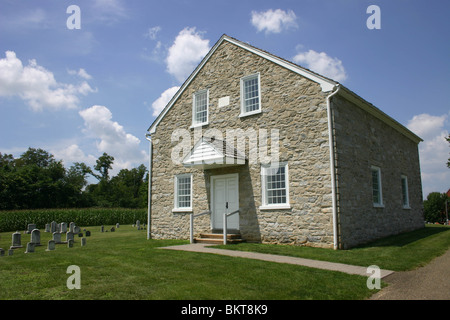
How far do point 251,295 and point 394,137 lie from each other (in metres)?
14.1

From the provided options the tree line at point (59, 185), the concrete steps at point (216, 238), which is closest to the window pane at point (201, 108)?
the concrete steps at point (216, 238)

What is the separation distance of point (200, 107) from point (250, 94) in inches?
112

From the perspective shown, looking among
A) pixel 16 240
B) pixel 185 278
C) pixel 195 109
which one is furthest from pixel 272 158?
pixel 16 240

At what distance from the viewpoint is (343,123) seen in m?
11.3

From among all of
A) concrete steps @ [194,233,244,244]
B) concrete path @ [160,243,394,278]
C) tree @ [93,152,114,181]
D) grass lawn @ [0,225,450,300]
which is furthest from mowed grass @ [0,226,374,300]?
tree @ [93,152,114,181]

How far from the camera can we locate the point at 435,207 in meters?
31.1

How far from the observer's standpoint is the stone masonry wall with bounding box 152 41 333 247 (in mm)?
10719

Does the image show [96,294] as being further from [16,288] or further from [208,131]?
[208,131]

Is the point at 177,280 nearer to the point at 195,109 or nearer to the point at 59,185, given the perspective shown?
the point at 195,109

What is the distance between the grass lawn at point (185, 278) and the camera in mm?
5336

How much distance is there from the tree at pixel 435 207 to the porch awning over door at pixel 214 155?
89.7ft

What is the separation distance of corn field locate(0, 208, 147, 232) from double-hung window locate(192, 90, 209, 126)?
19684mm

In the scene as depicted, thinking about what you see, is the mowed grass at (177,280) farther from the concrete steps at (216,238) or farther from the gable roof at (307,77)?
the gable roof at (307,77)
